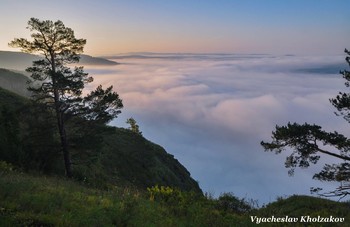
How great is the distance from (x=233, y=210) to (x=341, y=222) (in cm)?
394

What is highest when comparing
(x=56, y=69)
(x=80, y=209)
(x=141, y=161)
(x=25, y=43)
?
(x=25, y=43)

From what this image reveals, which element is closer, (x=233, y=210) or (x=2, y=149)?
(x=233, y=210)

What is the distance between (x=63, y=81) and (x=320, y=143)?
16041mm

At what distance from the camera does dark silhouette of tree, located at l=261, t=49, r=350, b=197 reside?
17.0 meters

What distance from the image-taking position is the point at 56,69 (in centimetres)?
1980

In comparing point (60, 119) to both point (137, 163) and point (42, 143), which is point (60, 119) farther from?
point (137, 163)

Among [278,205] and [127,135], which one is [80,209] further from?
[127,135]

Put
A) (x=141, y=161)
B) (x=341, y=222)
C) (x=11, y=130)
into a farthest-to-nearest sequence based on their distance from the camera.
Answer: (x=141, y=161)
(x=11, y=130)
(x=341, y=222)

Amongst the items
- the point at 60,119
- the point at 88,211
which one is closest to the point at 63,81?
the point at 60,119

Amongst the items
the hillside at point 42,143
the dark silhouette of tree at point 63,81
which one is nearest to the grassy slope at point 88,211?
the hillside at point 42,143

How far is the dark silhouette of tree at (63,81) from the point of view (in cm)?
1889

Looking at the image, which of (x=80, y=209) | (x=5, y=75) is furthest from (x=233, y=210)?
(x=5, y=75)

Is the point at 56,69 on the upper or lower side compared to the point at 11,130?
upper

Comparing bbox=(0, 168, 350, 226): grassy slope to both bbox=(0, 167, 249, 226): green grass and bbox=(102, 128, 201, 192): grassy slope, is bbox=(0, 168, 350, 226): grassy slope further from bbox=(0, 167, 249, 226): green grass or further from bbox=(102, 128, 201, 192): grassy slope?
bbox=(102, 128, 201, 192): grassy slope
